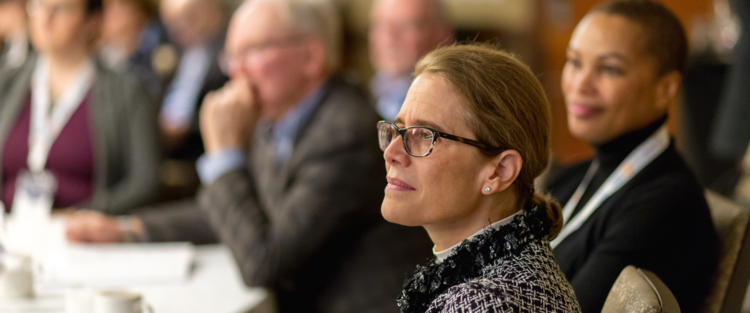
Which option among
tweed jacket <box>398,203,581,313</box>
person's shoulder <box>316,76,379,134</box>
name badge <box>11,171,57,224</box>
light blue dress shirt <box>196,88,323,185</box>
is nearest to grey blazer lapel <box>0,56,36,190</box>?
name badge <box>11,171,57,224</box>

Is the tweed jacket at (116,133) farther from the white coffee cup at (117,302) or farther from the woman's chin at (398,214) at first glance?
the woman's chin at (398,214)

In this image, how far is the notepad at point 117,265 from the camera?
1802 millimetres

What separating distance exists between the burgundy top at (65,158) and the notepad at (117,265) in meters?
0.62

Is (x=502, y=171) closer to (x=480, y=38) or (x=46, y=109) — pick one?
(x=46, y=109)

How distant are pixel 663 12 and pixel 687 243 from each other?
55cm

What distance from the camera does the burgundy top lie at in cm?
266

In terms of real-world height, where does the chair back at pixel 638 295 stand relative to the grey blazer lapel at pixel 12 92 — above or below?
above

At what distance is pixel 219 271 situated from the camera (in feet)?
6.47

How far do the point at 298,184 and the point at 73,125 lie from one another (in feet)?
4.14

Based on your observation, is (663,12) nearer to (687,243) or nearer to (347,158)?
(687,243)

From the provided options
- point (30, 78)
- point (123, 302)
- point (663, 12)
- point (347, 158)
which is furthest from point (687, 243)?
point (30, 78)

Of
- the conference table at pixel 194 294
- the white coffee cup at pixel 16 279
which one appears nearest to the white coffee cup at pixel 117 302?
the conference table at pixel 194 294

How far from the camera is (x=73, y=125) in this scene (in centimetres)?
270

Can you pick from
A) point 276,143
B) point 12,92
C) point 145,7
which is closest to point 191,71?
point 145,7
